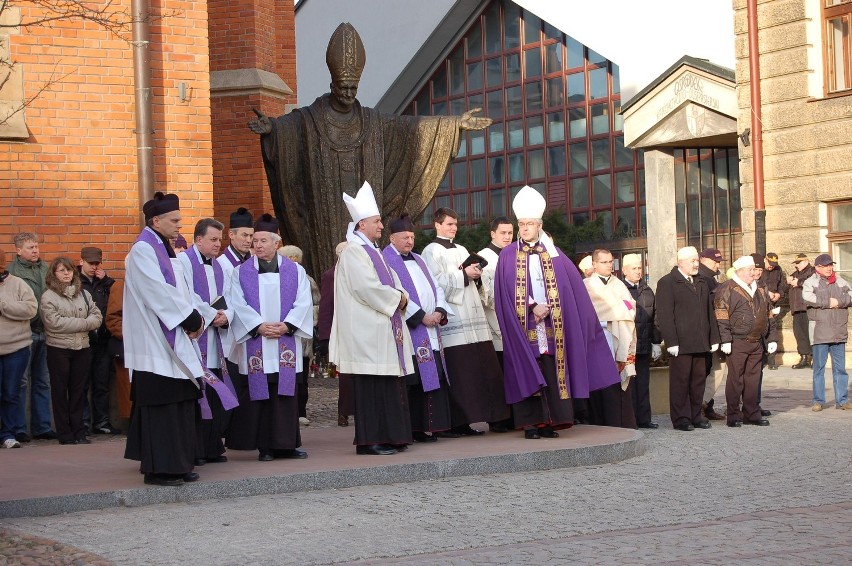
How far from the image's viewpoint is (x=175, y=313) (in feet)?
30.3

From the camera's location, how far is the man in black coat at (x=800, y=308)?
19.5m

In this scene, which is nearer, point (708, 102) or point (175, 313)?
point (175, 313)

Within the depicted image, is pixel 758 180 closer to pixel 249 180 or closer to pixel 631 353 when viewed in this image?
pixel 249 180

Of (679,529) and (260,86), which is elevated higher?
(260,86)

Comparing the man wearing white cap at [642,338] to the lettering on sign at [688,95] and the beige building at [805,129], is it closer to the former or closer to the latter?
the beige building at [805,129]

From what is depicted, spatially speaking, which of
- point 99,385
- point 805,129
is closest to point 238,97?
point 99,385

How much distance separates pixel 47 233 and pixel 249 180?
4.79 meters

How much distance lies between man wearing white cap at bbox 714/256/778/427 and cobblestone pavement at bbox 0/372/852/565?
2.81 m

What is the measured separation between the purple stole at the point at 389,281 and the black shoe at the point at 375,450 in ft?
1.94

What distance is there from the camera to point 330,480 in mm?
9453

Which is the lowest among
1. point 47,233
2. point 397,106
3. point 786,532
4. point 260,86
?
point 786,532

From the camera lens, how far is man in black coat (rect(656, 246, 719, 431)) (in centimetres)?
1303

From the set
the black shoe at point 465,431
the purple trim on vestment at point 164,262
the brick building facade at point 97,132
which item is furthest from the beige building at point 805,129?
the purple trim on vestment at point 164,262

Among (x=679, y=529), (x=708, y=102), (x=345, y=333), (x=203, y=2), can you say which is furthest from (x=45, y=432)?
(x=708, y=102)
